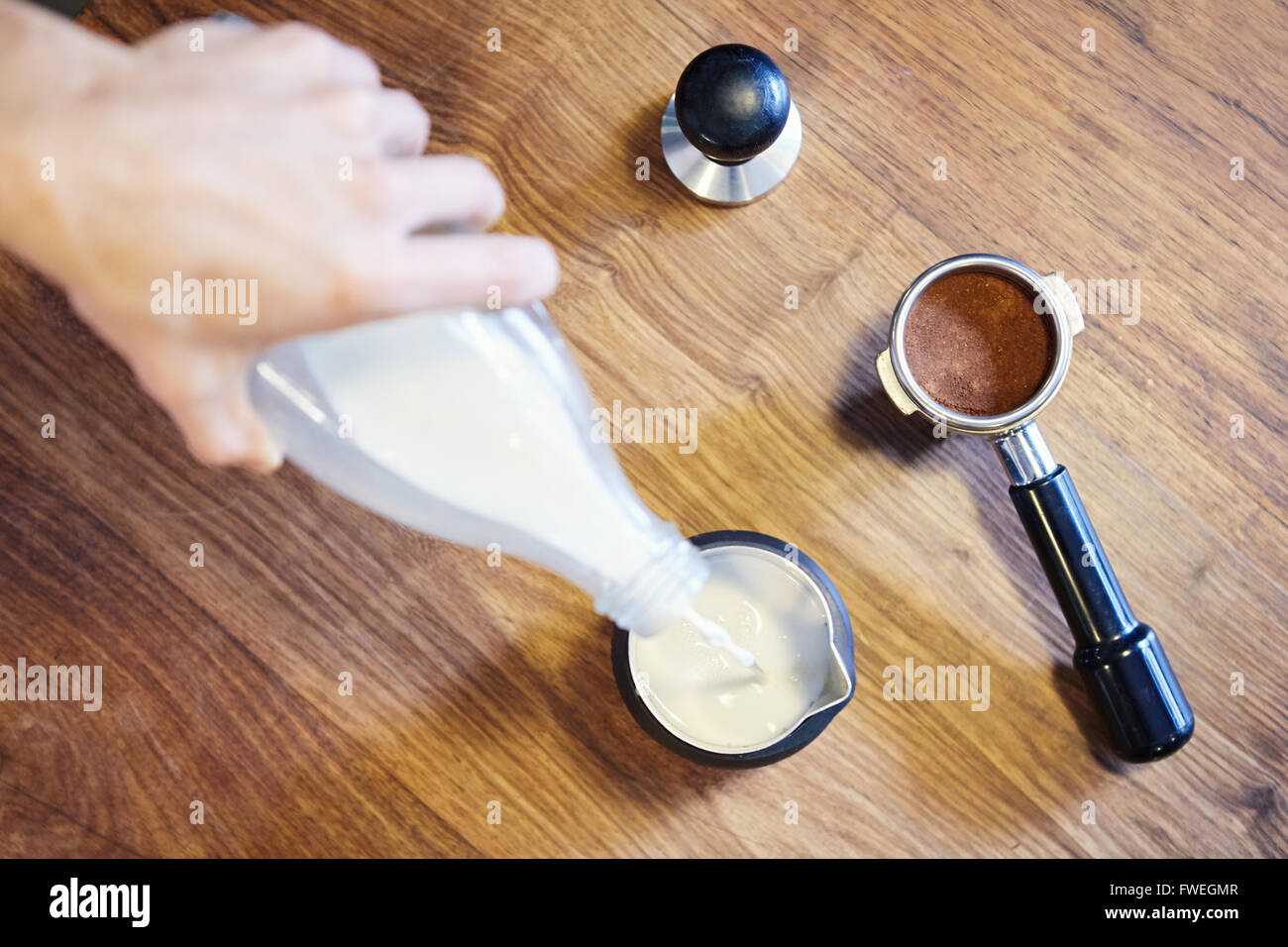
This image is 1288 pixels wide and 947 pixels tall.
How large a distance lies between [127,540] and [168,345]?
309 millimetres

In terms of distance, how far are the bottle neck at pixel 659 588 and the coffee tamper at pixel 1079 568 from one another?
20 cm

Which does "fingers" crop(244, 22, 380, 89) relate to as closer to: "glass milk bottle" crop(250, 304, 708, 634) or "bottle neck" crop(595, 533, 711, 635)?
"glass milk bottle" crop(250, 304, 708, 634)

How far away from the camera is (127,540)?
22.6 inches

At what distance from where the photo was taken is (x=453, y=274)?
1.04 ft

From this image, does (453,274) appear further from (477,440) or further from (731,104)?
(731,104)

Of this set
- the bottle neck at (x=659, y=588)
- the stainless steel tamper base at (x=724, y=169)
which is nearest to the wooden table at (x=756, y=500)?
the stainless steel tamper base at (x=724, y=169)

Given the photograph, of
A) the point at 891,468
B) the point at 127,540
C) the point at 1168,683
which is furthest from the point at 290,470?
the point at 1168,683

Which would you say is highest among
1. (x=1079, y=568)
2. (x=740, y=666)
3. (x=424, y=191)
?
(x=424, y=191)

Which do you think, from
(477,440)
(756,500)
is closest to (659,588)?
→ (477,440)

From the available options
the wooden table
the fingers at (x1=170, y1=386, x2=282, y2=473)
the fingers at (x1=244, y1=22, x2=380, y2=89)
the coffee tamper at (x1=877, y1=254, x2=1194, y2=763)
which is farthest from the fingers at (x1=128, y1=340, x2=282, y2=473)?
the coffee tamper at (x1=877, y1=254, x2=1194, y2=763)

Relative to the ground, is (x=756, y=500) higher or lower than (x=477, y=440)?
lower

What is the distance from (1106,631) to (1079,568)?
0.13 feet
